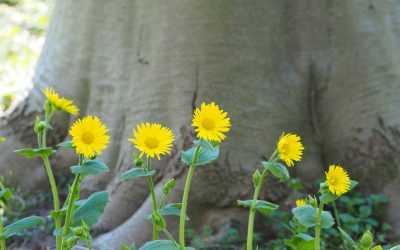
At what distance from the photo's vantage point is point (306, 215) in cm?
171

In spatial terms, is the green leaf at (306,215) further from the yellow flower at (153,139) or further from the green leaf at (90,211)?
the green leaf at (90,211)

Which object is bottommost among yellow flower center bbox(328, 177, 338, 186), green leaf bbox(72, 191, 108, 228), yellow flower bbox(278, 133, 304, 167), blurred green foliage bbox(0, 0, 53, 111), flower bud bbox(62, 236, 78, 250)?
flower bud bbox(62, 236, 78, 250)

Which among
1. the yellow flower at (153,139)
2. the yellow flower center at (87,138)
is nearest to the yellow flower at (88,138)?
the yellow flower center at (87,138)

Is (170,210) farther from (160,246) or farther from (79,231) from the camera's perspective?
(79,231)

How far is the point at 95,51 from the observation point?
394 centimetres

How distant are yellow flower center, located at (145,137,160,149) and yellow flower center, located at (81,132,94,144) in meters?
0.15

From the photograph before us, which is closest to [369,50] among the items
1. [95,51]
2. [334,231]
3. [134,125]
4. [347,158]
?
[347,158]

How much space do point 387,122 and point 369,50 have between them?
453mm

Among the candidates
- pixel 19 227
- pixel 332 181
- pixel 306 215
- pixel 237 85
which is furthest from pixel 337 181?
pixel 237 85

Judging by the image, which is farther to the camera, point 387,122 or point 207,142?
point 387,122

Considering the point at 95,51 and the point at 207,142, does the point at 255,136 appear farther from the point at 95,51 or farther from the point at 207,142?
the point at 207,142

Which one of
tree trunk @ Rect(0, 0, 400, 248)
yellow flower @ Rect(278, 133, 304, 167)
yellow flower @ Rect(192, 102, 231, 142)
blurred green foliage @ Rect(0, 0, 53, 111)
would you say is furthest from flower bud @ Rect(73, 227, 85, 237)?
blurred green foliage @ Rect(0, 0, 53, 111)

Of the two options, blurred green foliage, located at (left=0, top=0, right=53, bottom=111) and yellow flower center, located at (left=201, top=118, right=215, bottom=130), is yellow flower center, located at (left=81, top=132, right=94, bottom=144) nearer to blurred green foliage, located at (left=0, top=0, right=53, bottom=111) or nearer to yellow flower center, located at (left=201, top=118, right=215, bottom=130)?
yellow flower center, located at (left=201, top=118, right=215, bottom=130)

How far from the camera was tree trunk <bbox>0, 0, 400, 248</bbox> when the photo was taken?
10.9ft
